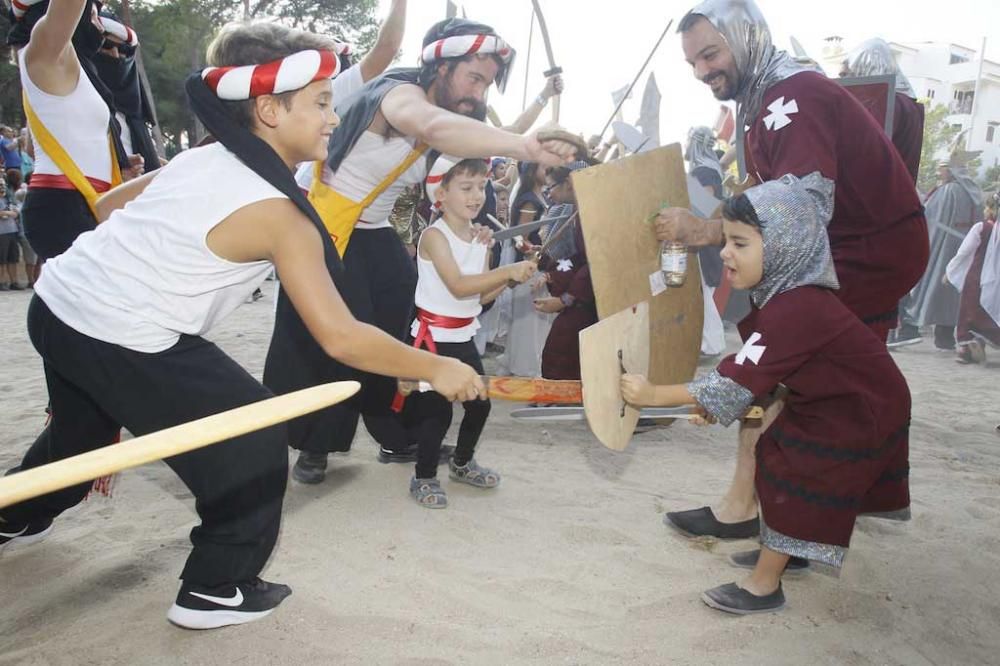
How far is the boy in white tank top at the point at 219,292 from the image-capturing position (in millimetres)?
1777

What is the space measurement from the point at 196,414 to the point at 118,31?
2206mm

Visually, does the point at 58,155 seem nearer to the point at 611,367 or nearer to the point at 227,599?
the point at 227,599

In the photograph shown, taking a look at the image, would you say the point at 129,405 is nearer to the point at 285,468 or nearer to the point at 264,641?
the point at 285,468

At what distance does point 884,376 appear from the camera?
217 cm

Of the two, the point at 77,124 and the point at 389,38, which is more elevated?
the point at 389,38

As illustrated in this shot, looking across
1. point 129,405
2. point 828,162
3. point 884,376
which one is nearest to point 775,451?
point 884,376

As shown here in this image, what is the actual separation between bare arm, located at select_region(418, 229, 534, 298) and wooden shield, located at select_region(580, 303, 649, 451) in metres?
0.66

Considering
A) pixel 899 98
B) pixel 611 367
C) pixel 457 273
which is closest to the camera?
pixel 611 367

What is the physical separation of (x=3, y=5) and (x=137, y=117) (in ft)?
2.46

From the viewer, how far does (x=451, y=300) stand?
3154mm

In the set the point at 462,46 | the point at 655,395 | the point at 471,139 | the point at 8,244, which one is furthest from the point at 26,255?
the point at 655,395

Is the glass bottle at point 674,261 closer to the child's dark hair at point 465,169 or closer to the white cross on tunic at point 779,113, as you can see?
the white cross on tunic at point 779,113

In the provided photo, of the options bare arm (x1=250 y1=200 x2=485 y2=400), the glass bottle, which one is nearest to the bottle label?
the glass bottle

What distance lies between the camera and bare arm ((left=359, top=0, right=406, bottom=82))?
3230mm
